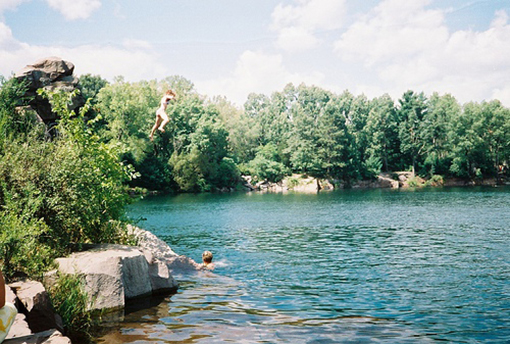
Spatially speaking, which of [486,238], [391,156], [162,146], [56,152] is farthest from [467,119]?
[56,152]

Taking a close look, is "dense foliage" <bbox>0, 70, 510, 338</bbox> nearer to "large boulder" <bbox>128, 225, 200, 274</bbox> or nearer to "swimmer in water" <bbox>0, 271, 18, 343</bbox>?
"large boulder" <bbox>128, 225, 200, 274</bbox>

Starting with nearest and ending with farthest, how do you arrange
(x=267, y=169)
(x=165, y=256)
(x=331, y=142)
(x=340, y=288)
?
(x=340, y=288) → (x=165, y=256) → (x=267, y=169) → (x=331, y=142)

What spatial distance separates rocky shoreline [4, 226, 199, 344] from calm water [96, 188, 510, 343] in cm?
69

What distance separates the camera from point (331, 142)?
94.9 meters

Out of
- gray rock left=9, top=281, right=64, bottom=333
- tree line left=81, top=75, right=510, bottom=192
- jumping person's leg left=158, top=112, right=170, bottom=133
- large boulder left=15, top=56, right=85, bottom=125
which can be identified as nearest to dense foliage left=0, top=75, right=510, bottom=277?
tree line left=81, top=75, right=510, bottom=192

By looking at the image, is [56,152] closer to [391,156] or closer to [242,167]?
[242,167]

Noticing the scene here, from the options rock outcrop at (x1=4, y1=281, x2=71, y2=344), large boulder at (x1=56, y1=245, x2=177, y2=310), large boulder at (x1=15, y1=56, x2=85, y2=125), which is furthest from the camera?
large boulder at (x1=15, y1=56, x2=85, y2=125)

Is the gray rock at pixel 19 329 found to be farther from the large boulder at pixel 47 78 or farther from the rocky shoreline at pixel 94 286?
the large boulder at pixel 47 78

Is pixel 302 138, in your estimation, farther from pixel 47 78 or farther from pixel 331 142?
pixel 47 78

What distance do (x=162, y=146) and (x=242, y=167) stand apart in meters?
18.3

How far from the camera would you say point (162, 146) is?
8294 centimetres

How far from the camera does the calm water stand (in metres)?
10.2

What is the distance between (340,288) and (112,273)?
7226 millimetres

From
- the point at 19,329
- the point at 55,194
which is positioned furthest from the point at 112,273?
the point at 19,329
